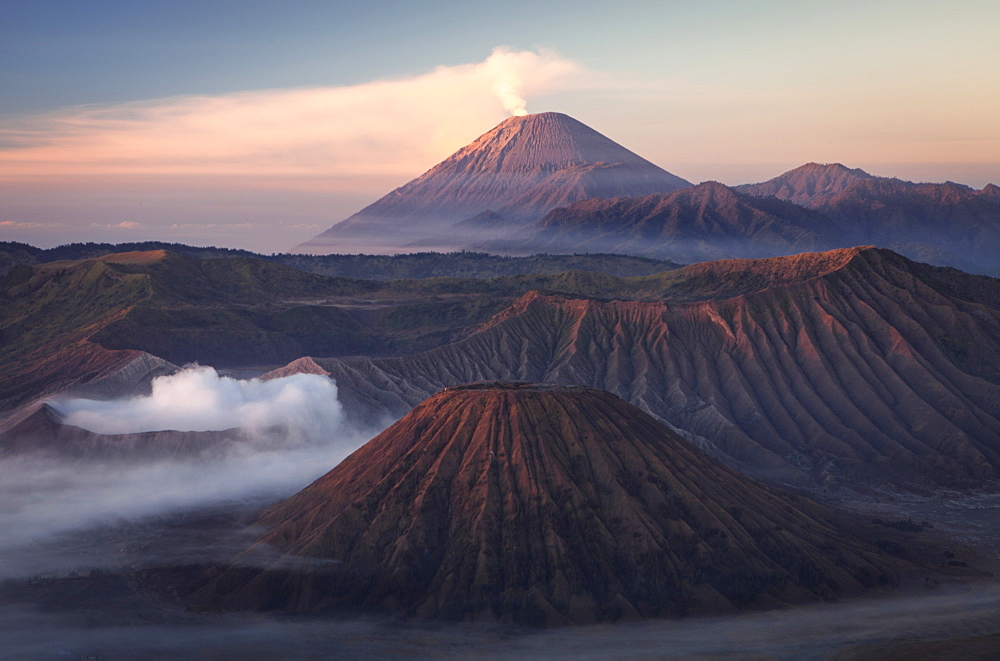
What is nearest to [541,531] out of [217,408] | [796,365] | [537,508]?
[537,508]

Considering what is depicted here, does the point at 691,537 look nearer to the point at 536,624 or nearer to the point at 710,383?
the point at 536,624

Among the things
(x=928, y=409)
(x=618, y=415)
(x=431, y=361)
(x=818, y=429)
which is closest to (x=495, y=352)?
(x=431, y=361)

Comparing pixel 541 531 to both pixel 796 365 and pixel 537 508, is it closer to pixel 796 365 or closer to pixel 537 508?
pixel 537 508

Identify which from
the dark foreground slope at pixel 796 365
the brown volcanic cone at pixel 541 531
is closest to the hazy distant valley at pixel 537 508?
the brown volcanic cone at pixel 541 531

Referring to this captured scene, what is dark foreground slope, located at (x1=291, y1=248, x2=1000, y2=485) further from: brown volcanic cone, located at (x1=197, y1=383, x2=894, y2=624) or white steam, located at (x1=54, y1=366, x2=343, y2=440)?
brown volcanic cone, located at (x1=197, y1=383, x2=894, y2=624)

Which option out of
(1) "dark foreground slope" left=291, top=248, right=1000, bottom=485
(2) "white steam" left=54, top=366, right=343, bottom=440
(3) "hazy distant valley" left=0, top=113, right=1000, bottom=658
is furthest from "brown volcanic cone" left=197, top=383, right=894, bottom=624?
(2) "white steam" left=54, top=366, right=343, bottom=440

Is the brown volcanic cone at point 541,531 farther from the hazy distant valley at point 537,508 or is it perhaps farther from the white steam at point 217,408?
the white steam at point 217,408
